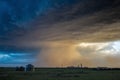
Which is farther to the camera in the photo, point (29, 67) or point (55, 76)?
point (29, 67)

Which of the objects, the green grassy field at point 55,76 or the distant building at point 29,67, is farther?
the distant building at point 29,67

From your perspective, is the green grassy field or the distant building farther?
the distant building

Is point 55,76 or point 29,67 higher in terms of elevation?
point 29,67

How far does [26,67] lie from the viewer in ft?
517

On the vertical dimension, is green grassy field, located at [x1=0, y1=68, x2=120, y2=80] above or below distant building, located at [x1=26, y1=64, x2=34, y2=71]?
below

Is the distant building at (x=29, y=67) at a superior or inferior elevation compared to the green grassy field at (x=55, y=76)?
superior
